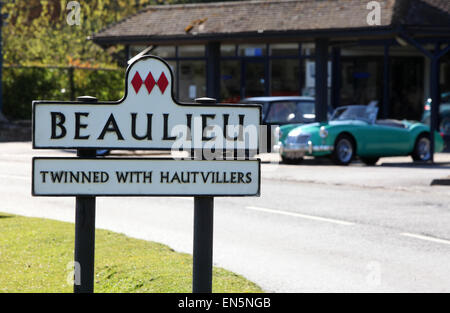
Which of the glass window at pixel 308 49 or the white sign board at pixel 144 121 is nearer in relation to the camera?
the white sign board at pixel 144 121

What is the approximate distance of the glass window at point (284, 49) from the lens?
101 ft

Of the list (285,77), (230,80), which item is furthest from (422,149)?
(230,80)

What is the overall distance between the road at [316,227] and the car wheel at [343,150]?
9.28ft

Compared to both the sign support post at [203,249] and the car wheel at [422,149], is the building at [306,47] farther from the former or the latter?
the sign support post at [203,249]

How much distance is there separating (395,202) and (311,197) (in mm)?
1387

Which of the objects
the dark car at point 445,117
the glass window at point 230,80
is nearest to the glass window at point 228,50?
the glass window at point 230,80

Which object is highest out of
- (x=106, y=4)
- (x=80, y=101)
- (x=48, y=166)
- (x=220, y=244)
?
(x=106, y=4)

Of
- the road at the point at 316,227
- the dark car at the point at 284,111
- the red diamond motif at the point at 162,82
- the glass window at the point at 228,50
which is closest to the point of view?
the red diamond motif at the point at 162,82

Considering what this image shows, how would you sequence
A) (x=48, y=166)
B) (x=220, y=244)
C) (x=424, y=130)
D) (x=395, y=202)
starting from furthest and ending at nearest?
(x=424, y=130) → (x=395, y=202) → (x=220, y=244) → (x=48, y=166)

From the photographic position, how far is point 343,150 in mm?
20859
